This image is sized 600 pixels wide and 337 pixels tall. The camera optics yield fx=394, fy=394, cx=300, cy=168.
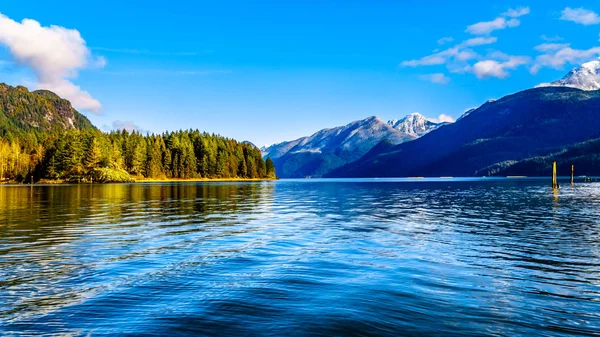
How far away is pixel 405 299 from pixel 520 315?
11.9 ft

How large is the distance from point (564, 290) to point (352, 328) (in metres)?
9.86

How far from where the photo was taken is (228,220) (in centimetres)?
Result: 4084

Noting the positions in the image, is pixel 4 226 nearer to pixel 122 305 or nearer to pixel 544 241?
pixel 122 305

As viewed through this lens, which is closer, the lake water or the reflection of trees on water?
the lake water

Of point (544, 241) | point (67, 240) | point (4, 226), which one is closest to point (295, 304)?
point (67, 240)

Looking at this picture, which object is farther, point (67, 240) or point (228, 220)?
point (228, 220)

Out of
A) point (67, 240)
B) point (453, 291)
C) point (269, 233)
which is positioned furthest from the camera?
point (269, 233)

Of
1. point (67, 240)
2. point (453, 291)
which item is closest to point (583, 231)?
point (453, 291)

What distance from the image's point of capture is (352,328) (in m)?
11.4

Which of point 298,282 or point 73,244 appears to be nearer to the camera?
point 298,282

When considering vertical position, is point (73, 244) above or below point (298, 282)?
above

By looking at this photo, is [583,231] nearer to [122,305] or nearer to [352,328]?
[352,328]

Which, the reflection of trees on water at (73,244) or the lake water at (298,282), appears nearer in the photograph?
the lake water at (298,282)

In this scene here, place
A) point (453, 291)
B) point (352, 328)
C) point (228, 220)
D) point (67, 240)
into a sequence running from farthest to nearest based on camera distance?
1. point (228, 220)
2. point (67, 240)
3. point (453, 291)
4. point (352, 328)
